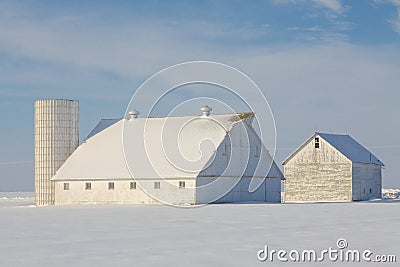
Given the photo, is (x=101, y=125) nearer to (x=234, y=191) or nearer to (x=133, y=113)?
(x=133, y=113)

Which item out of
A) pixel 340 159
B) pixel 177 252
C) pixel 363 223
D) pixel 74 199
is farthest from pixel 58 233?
pixel 340 159

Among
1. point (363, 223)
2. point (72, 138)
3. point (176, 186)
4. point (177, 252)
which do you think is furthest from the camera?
point (72, 138)

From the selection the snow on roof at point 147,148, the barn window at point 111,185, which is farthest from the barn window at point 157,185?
the barn window at point 111,185

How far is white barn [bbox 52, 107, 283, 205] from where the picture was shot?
4419cm

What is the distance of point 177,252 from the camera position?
14.8 meters

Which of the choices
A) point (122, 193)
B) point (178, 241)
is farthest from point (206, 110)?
point (178, 241)

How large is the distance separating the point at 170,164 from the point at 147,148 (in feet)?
9.69

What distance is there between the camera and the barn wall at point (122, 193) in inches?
1720

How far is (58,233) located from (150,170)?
24557mm

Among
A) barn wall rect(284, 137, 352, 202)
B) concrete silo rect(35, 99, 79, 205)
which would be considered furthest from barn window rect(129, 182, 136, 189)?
barn wall rect(284, 137, 352, 202)

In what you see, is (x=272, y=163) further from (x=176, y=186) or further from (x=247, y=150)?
(x=176, y=186)

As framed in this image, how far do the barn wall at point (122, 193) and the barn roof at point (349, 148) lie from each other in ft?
51.0

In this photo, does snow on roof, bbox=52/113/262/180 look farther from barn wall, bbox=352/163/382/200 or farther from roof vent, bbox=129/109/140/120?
barn wall, bbox=352/163/382/200

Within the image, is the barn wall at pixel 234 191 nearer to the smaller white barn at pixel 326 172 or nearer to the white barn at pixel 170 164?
the white barn at pixel 170 164
